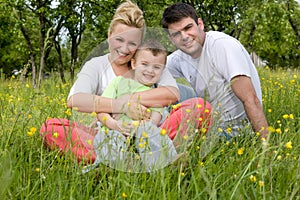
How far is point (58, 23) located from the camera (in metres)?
15.7

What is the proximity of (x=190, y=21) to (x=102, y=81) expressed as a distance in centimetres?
99

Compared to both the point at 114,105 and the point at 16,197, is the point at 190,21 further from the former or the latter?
the point at 16,197

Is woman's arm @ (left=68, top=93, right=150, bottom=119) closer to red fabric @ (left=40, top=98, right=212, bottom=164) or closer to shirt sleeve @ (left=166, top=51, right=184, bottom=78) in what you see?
red fabric @ (left=40, top=98, right=212, bottom=164)

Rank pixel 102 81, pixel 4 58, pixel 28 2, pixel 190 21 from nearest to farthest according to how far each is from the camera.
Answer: pixel 102 81
pixel 190 21
pixel 28 2
pixel 4 58

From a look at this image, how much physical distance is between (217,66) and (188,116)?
101 centimetres

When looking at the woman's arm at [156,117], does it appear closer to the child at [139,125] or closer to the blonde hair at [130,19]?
the child at [139,125]

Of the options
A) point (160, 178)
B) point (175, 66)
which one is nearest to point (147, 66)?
point (160, 178)

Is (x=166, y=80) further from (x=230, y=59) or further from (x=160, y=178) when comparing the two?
(x=160, y=178)

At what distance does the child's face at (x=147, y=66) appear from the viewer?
2793 mm

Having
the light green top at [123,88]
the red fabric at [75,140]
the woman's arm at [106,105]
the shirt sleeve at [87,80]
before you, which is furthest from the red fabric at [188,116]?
the shirt sleeve at [87,80]

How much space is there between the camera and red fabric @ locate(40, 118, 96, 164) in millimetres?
2544

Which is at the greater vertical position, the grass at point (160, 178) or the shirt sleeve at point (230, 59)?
the shirt sleeve at point (230, 59)

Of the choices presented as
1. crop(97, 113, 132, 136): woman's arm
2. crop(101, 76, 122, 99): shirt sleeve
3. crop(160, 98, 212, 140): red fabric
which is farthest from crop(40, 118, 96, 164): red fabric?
crop(160, 98, 212, 140): red fabric

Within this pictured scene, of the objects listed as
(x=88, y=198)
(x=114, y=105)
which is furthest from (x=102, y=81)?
(x=88, y=198)
